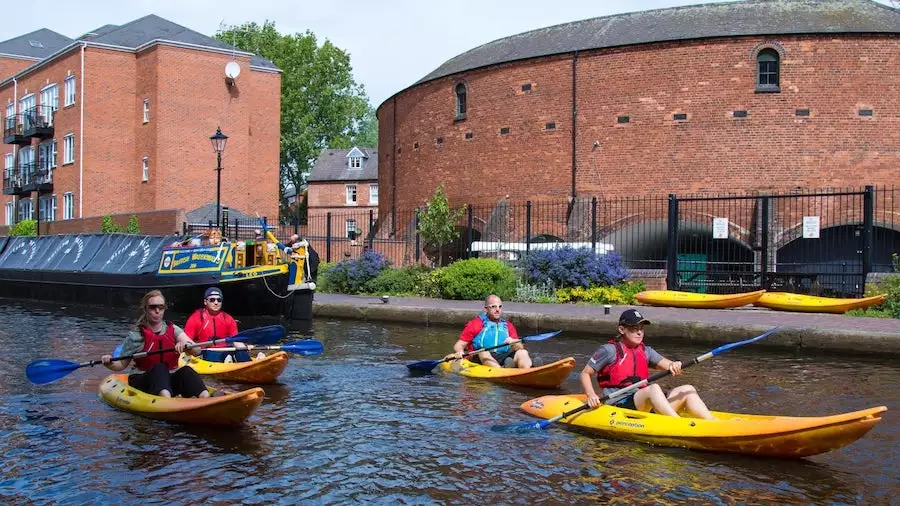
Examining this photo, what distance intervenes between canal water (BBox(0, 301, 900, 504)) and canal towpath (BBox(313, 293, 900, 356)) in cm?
127

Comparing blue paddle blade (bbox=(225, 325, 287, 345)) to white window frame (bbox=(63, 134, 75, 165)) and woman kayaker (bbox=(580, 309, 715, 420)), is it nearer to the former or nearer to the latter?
woman kayaker (bbox=(580, 309, 715, 420))

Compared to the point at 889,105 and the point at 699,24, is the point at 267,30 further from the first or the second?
the point at 889,105

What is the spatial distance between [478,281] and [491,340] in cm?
865

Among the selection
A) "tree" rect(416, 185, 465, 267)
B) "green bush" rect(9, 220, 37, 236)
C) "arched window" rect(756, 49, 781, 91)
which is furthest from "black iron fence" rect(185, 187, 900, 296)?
"green bush" rect(9, 220, 37, 236)

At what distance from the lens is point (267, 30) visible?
65938mm

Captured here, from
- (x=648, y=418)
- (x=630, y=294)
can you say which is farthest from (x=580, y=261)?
(x=648, y=418)

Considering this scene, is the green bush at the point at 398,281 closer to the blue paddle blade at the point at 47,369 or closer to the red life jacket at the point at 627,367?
the blue paddle blade at the point at 47,369

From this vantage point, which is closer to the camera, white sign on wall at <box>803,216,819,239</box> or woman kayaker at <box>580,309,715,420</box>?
woman kayaker at <box>580,309,715,420</box>

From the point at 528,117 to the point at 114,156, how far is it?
70.0 feet

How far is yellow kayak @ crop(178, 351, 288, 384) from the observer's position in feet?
36.4

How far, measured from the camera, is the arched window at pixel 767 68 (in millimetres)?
26391

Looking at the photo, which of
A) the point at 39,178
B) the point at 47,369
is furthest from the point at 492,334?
the point at 39,178

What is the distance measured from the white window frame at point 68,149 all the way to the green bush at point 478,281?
90.9 feet

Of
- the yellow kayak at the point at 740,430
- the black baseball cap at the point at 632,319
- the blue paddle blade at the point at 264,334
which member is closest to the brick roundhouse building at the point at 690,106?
the blue paddle blade at the point at 264,334
